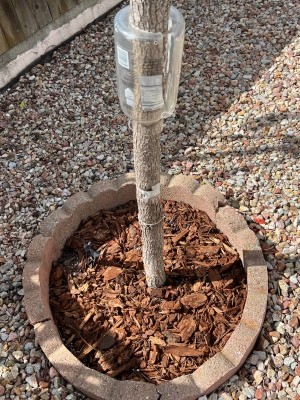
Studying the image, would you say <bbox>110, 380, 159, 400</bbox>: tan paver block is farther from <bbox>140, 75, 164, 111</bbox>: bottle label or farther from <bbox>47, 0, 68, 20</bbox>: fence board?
<bbox>47, 0, 68, 20</bbox>: fence board

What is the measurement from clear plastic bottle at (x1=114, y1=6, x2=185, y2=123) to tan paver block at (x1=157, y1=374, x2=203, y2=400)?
44.0 inches

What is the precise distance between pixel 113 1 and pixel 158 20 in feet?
10.6

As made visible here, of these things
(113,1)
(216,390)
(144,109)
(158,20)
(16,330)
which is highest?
(158,20)

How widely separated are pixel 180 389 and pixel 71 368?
0.48 meters

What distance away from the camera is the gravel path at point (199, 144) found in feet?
7.61

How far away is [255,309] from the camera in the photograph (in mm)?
2273

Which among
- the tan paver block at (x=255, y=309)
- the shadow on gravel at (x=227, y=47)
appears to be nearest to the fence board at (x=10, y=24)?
the shadow on gravel at (x=227, y=47)

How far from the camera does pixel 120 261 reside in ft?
8.68

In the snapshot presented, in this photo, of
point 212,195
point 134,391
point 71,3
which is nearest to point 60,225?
point 212,195

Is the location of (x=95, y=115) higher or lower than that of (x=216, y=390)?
higher

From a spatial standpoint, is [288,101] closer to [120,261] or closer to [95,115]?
[95,115]

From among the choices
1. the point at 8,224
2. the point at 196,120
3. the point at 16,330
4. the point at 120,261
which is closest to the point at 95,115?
the point at 196,120

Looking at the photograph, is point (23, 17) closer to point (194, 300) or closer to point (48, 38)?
point (48, 38)

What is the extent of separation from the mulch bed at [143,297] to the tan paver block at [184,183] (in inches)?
4.8
